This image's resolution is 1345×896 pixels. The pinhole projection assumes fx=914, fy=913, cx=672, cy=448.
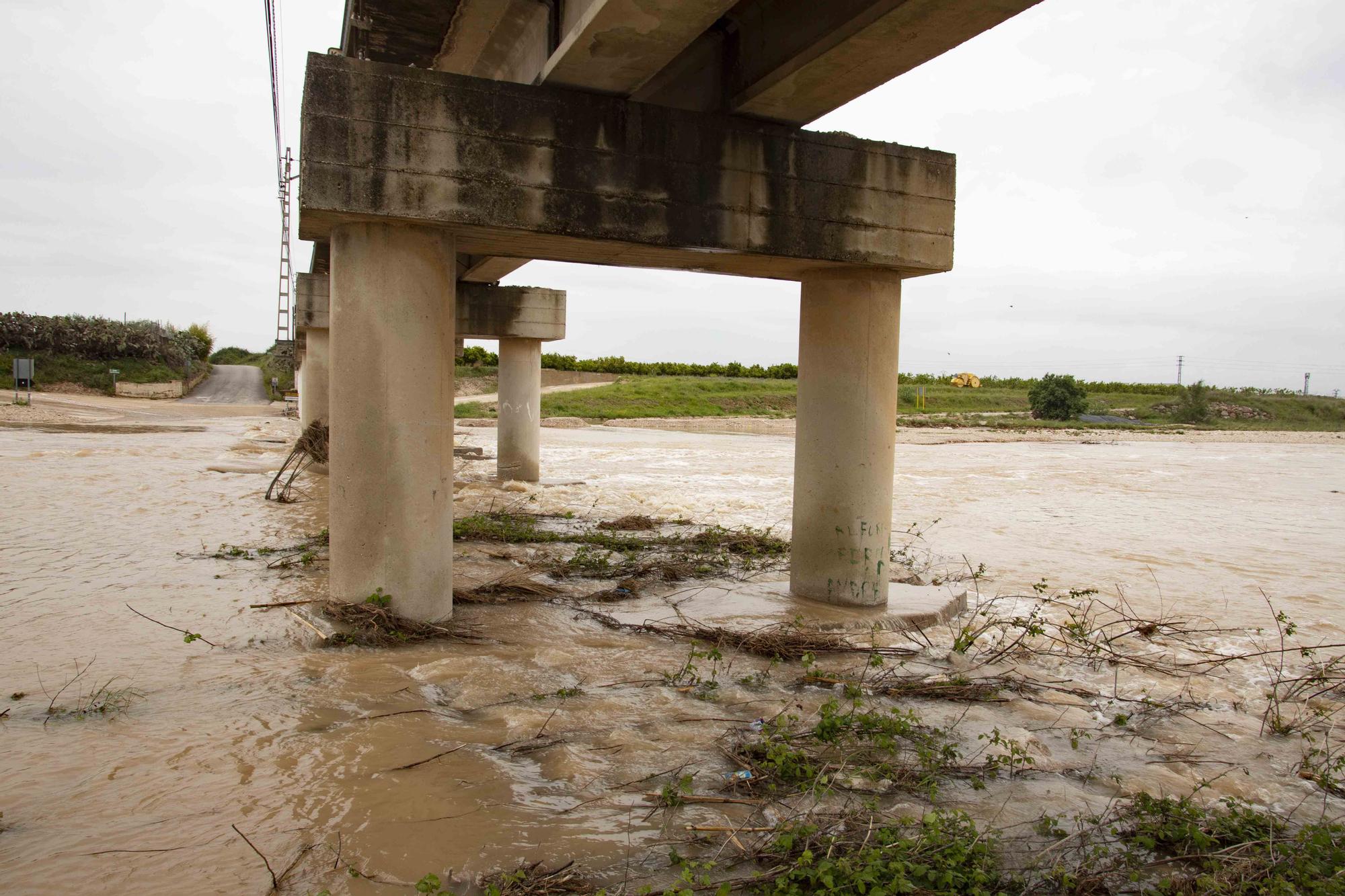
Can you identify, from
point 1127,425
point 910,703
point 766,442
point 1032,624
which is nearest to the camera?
point 910,703

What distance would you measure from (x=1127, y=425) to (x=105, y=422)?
5089 cm

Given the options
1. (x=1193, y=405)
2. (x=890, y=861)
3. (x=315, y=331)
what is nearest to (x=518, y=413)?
(x=315, y=331)

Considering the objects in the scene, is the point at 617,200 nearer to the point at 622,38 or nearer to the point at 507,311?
the point at 622,38

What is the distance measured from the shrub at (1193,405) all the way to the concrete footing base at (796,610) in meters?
60.2

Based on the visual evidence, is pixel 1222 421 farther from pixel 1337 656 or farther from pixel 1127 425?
pixel 1337 656

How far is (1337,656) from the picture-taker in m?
7.12

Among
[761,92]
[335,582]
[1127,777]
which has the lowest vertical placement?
[1127,777]

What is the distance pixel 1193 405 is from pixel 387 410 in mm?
65742

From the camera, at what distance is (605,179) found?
6707mm

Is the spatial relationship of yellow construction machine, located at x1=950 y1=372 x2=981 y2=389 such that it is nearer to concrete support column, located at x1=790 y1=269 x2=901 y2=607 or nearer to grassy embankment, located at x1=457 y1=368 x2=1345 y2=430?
grassy embankment, located at x1=457 y1=368 x2=1345 y2=430

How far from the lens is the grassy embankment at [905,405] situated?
152 ft

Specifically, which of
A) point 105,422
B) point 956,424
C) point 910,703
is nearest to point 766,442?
point 956,424

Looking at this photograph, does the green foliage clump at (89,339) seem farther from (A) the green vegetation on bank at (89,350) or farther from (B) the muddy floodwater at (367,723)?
(B) the muddy floodwater at (367,723)

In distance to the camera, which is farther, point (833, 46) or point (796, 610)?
point (796, 610)
